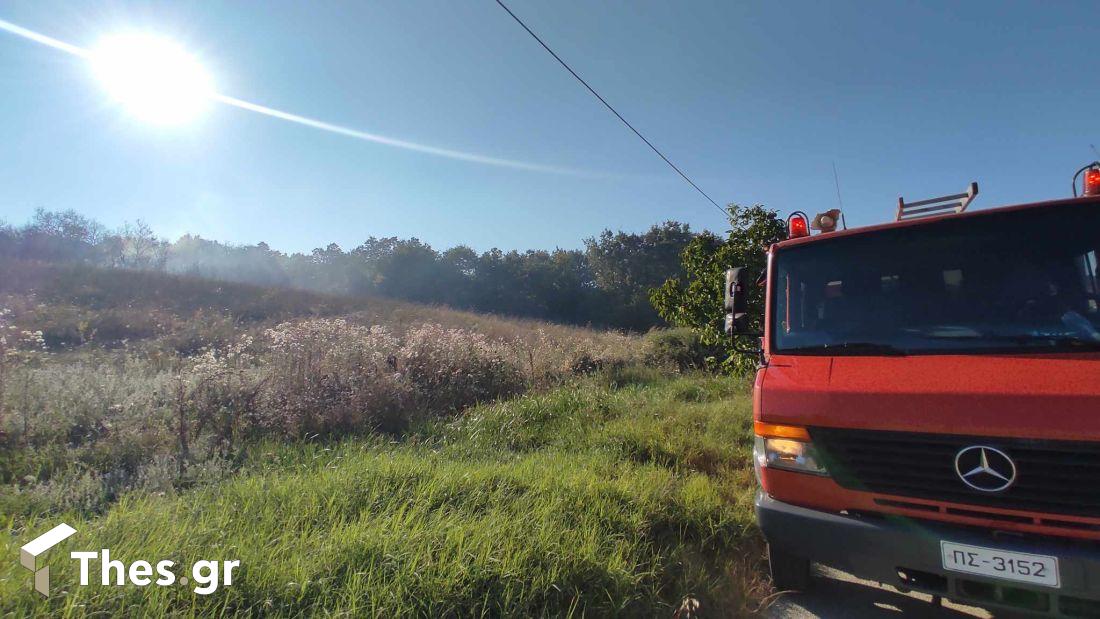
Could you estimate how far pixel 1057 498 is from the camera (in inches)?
80.3

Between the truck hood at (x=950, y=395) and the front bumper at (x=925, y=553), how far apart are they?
44cm

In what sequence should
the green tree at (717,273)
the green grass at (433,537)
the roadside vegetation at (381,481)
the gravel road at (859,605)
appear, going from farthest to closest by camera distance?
1. the green tree at (717,273)
2. the gravel road at (859,605)
3. the roadside vegetation at (381,481)
4. the green grass at (433,537)

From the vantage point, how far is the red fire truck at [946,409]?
2041 mm

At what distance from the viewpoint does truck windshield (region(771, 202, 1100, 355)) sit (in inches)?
103

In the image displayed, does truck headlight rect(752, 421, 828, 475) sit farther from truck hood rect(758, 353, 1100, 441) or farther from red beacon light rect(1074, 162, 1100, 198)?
red beacon light rect(1074, 162, 1100, 198)

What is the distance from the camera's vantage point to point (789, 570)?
293cm

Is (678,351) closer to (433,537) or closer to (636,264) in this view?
(433,537)

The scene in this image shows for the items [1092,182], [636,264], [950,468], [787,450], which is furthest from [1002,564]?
[636,264]

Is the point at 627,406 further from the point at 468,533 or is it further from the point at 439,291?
the point at 439,291

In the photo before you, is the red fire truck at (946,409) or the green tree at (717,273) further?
the green tree at (717,273)

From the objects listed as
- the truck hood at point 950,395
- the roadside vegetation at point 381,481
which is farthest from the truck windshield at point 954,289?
the roadside vegetation at point 381,481

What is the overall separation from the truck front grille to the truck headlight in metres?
0.05

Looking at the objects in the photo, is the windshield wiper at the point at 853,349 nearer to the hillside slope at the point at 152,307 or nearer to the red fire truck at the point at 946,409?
the red fire truck at the point at 946,409

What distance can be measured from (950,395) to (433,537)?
2.65 metres
